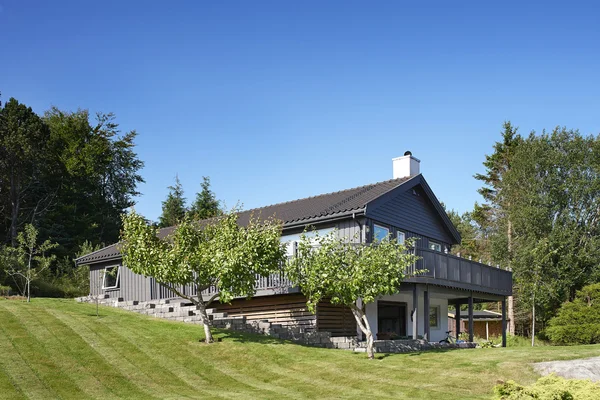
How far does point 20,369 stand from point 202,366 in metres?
4.47

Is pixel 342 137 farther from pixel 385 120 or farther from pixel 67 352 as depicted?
pixel 67 352

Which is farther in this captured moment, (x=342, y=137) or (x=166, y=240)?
(x=342, y=137)

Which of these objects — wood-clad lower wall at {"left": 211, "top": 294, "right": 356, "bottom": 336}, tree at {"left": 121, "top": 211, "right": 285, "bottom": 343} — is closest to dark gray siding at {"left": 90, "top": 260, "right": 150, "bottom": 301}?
wood-clad lower wall at {"left": 211, "top": 294, "right": 356, "bottom": 336}

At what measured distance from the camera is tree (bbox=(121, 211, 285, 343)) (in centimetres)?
1881

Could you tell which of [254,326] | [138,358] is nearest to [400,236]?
[254,326]

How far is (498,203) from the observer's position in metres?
45.8

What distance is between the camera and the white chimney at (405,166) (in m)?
Answer: 27.2

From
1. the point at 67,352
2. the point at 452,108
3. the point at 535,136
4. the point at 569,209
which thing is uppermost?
the point at 535,136

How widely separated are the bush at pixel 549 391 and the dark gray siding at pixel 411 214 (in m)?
12.1

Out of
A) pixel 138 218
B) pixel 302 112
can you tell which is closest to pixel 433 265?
pixel 302 112

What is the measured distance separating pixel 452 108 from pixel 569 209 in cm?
1976

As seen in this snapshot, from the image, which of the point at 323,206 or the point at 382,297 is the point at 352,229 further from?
the point at 382,297

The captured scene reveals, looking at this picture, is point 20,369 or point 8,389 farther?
point 20,369

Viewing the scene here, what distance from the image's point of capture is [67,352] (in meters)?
16.4
